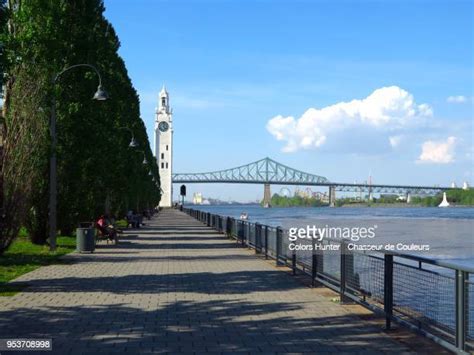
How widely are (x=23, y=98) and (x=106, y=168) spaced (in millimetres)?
10277

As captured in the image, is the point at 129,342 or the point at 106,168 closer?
the point at 129,342

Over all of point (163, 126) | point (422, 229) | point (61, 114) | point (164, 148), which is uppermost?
point (163, 126)

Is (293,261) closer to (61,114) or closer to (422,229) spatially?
(61,114)

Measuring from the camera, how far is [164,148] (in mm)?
158875

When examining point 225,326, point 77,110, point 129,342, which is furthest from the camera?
point 77,110

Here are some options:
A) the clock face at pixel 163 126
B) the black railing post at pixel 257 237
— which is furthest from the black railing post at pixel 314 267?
the clock face at pixel 163 126

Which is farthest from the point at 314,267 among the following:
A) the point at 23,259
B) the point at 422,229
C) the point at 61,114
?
the point at 422,229

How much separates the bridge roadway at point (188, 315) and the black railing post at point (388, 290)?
0.20m

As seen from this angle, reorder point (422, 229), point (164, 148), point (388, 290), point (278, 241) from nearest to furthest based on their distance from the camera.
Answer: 1. point (388, 290)
2. point (278, 241)
3. point (422, 229)
4. point (164, 148)

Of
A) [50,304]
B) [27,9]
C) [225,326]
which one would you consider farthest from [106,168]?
[225,326]

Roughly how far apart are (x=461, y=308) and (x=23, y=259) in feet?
46.1

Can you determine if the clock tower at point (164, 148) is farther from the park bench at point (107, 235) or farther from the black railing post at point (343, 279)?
the black railing post at point (343, 279)

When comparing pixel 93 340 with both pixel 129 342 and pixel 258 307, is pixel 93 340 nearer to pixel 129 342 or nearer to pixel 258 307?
pixel 129 342

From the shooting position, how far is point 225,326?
8.82 m
